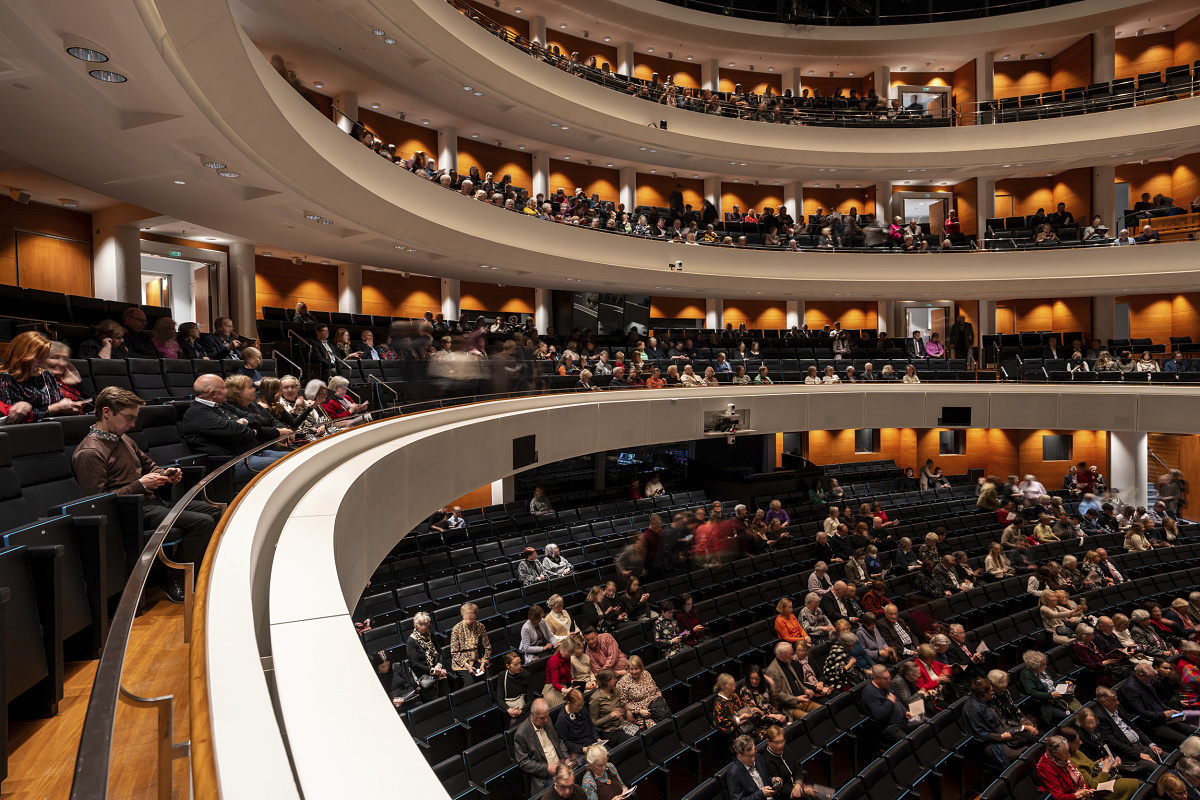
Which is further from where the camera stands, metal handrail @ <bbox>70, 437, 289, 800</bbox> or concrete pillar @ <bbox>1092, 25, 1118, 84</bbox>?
concrete pillar @ <bbox>1092, 25, 1118, 84</bbox>

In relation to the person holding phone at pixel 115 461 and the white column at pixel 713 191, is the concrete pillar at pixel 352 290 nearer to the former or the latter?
the white column at pixel 713 191

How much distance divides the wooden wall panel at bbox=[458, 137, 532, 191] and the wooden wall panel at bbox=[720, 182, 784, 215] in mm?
6643

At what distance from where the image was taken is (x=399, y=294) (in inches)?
646

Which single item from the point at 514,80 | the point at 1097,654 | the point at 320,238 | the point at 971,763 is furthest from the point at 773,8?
the point at 971,763

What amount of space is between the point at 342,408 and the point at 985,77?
22295 mm

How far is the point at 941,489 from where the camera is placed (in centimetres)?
1470

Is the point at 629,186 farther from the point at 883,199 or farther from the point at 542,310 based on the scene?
the point at 883,199

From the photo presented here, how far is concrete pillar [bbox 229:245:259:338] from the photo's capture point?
11.5m

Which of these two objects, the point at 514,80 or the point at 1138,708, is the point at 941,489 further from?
the point at 514,80

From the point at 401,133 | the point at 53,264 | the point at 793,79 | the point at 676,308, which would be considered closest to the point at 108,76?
the point at 53,264

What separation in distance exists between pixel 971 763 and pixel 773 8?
2132 cm

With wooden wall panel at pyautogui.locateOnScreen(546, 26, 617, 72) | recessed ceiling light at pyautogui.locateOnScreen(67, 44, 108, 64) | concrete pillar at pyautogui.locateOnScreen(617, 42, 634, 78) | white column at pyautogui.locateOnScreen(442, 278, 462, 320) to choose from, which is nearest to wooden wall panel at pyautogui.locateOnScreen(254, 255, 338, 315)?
white column at pyautogui.locateOnScreen(442, 278, 462, 320)

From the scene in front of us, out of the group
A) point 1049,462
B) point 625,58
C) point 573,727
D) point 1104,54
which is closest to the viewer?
point 573,727

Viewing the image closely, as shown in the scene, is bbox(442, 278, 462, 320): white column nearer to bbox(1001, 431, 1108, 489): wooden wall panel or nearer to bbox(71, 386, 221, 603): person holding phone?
bbox(71, 386, 221, 603): person holding phone
